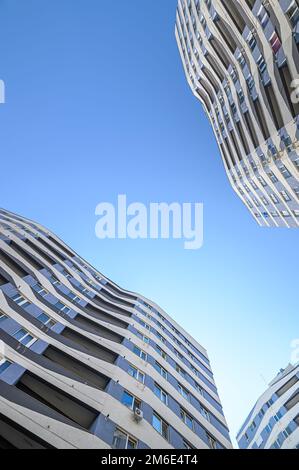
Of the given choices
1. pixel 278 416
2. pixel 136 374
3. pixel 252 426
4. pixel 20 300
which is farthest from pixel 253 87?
pixel 252 426

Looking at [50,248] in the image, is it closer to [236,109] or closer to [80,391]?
[80,391]

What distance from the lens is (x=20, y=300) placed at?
14617 millimetres

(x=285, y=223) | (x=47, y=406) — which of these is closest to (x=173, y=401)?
(x=47, y=406)

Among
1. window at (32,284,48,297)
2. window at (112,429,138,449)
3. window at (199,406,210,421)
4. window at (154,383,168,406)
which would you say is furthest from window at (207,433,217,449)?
window at (32,284,48,297)

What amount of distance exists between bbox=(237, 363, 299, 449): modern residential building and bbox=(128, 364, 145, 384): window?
23.4m

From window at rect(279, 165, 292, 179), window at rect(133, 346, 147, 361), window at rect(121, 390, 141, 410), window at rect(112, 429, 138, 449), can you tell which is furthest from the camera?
window at rect(279, 165, 292, 179)

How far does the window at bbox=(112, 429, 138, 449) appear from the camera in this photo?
893 cm

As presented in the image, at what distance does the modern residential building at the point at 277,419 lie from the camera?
26.6 metres

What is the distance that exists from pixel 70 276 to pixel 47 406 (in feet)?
48.3

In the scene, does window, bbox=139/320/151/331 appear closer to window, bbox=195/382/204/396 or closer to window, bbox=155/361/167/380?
window, bbox=155/361/167/380

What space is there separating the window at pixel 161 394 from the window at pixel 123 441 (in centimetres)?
401

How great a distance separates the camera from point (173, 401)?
13883 mm

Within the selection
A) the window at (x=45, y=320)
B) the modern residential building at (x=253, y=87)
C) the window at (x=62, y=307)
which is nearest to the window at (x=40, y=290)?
the window at (x=62, y=307)

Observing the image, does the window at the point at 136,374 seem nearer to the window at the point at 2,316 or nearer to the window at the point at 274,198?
the window at the point at 2,316
